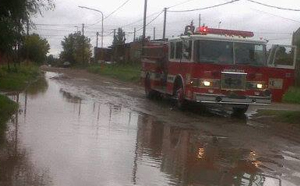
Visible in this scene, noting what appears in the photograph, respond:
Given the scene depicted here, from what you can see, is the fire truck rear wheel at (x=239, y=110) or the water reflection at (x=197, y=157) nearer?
the water reflection at (x=197, y=157)

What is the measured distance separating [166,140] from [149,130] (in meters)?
1.61

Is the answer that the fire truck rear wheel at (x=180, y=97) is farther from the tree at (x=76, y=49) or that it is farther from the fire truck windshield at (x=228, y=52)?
the tree at (x=76, y=49)

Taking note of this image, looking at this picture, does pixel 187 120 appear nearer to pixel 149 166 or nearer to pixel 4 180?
pixel 149 166

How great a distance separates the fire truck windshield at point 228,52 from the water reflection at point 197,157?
430 centimetres

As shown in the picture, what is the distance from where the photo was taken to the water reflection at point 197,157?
335 inches

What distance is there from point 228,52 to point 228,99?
5.30ft

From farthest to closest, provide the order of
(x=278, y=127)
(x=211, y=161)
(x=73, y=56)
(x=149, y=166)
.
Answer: (x=73, y=56), (x=278, y=127), (x=211, y=161), (x=149, y=166)

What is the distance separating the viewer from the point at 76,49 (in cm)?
10825

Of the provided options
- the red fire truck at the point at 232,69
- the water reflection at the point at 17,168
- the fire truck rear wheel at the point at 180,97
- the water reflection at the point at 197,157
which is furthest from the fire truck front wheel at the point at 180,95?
the water reflection at the point at 17,168

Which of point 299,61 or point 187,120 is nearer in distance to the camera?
point 187,120

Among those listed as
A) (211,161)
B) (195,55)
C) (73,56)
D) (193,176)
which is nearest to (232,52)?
(195,55)

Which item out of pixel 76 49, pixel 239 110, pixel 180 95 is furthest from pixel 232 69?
pixel 76 49

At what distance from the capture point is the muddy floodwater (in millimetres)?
8227

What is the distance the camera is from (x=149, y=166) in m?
9.15
